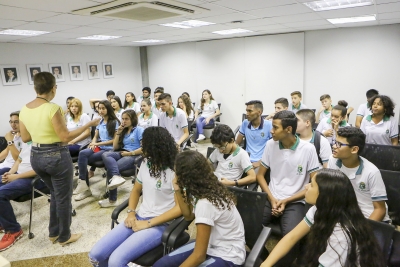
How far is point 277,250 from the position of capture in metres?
1.55

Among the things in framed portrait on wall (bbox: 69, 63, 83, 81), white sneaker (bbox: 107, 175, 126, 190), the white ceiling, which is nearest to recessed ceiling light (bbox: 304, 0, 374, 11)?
the white ceiling

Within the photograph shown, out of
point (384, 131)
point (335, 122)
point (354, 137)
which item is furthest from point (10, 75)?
point (384, 131)

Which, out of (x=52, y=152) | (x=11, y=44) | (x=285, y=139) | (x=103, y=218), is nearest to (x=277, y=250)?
(x=285, y=139)

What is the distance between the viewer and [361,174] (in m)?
1.99

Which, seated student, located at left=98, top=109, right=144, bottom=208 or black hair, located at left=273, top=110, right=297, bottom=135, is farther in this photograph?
seated student, located at left=98, top=109, right=144, bottom=208

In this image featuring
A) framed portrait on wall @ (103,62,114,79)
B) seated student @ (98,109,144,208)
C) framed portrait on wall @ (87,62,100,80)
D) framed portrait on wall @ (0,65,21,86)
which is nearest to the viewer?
seated student @ (98,109,144,208)

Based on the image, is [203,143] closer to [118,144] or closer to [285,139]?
[118,144]

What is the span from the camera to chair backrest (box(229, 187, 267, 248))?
6.29ft

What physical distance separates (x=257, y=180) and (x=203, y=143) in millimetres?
4126

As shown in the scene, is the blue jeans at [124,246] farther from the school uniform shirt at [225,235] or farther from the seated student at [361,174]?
the seated student at [361,174]

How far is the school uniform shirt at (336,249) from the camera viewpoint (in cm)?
132

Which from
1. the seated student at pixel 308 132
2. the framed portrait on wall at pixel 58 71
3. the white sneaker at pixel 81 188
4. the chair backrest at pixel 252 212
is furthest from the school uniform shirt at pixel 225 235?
the framed portrait on wall at pixel 58 71

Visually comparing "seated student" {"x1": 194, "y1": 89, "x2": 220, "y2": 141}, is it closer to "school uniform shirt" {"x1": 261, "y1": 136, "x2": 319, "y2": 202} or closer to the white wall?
the white wall

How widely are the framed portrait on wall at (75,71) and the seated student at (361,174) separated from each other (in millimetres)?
6520
